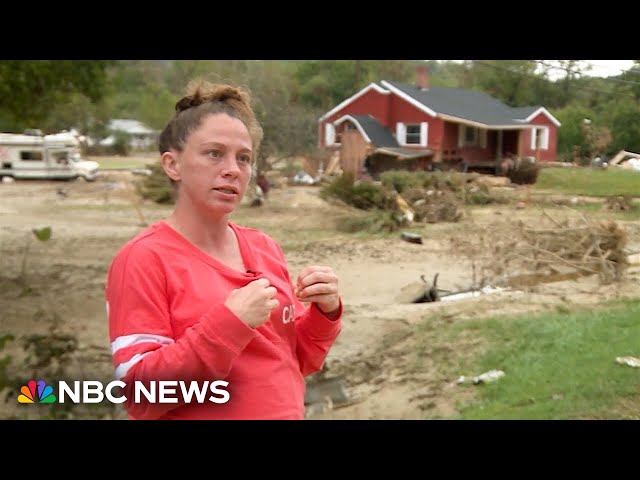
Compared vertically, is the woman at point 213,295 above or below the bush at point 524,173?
above

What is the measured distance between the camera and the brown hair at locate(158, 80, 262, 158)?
1.03m

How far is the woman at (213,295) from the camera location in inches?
36.7

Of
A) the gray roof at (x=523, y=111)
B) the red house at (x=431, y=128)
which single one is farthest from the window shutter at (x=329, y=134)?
the gray roof at (x=523, y=111)

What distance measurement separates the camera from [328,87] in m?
8.71

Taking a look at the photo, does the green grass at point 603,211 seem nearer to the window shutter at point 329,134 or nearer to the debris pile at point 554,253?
the debris pile at point 554,253

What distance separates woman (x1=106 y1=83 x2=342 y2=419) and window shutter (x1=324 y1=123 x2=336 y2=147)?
9.63 meters

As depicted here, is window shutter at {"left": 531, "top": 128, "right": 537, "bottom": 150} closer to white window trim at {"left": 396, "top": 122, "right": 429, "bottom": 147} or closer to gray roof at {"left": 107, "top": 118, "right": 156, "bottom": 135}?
white window trim at {"left": 396, "top": 122, "right": 429, "bottom": 147}

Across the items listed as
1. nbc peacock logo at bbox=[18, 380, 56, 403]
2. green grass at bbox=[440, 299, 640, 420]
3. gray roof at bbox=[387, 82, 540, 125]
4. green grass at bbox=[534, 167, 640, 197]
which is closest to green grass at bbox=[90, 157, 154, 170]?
gray roof at bbox=[387, 82, 540, 125]

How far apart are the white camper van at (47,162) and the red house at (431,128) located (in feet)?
20.5

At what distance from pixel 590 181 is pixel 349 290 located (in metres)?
3.40

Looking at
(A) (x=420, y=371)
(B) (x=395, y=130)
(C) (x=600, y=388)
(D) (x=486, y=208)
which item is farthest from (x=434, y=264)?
(C) (x=600, y=388)

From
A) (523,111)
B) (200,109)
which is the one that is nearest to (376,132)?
(523,111)

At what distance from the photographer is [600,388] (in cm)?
324

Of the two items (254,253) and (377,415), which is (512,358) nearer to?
(377,415)
